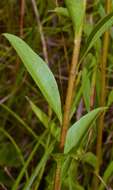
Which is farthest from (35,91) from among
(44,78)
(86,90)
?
(44,78)

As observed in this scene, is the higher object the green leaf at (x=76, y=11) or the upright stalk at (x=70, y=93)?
the green leaf at (x=76, y=11)

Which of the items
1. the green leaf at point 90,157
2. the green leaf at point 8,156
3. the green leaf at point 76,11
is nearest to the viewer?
the green leaf at point 76,11

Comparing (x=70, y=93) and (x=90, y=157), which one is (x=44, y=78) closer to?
(x=70, y=93)

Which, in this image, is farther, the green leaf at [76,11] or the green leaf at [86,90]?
the green leaf at [86,90]

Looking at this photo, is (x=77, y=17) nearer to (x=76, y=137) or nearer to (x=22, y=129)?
(x=76, y=137)

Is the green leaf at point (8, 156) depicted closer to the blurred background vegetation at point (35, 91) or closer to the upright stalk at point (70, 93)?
the blurred background vegetation at point (35, 91)

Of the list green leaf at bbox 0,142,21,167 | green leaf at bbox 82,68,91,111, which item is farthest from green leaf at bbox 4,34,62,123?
green leaf at bbox 0,142,21,167

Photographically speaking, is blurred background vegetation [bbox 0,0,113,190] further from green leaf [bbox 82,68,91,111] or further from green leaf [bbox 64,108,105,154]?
green leaf [bbox 64,108,105,154]

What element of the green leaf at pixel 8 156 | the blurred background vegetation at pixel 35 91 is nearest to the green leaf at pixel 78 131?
the blurred background vegetation at pixel 35 91
